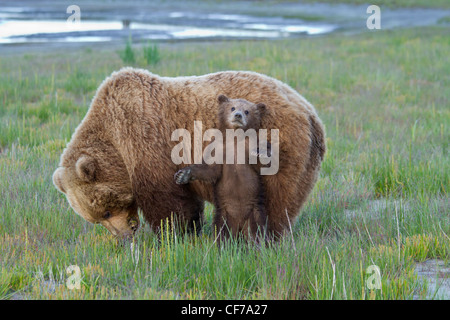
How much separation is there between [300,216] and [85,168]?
1993 millimetres

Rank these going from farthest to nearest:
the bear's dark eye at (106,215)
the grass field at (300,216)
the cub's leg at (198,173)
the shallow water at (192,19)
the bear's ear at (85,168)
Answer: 1. the shallow water at (192,19)
2. the bear's dark eye at (106,215)
3. the bear's ear at (85,168)
4. the cub's leg at (198,173)
5. the grass field at (300,216)

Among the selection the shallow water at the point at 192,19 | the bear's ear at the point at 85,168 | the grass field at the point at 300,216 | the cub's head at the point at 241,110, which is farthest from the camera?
the shallow water at the point at 192,19

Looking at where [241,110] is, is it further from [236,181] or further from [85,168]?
[85,168]

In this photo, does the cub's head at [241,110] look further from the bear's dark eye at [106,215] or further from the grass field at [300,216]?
the bear's dark eye at [106,215]

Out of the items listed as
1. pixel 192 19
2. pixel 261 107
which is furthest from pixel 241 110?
pixel 192 19

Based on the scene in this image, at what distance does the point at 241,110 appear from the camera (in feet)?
14.5

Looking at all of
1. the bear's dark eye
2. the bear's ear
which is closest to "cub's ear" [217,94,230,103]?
the bear's ear

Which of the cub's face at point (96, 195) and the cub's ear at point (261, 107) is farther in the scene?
the cub's face at point (96, 195)

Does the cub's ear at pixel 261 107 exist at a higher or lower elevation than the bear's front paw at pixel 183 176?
higher

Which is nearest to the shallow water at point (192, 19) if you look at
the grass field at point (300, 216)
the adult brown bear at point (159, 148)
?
the grass field at point (300, 216)

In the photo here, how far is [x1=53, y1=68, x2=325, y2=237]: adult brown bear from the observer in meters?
4.63

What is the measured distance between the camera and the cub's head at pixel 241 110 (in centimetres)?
446

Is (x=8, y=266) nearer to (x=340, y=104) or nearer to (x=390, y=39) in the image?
(x=340, y=104)
